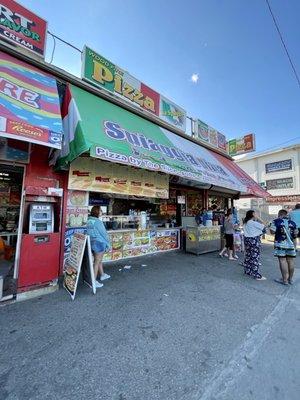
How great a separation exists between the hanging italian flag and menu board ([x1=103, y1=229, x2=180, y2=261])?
2878 millimetres

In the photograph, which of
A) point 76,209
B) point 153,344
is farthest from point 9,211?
point 153,344

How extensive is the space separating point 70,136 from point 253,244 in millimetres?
5122

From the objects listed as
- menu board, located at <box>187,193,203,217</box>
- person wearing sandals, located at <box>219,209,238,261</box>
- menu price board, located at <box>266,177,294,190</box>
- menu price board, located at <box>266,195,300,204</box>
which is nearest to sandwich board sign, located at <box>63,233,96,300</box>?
person wearing sandals, located at <box>219,209,238,261</box>

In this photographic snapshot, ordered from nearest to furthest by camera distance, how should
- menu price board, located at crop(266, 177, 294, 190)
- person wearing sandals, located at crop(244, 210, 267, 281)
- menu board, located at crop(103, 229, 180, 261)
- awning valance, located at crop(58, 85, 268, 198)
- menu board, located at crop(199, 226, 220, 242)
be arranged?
awning valance, located at crop(58, 85, 268, 198)
person wearing sandals, located at crop(244, 210, 267, 281)
menu board, located at crop(103, 229, 180, 261)
menu board, located at crop(199, 226, 220, 242)
menu price board, located at crop(266, 177, 294, 190)

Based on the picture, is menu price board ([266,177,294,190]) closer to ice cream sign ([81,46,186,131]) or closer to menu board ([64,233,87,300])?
ice cream sign ([81,46,186,131])

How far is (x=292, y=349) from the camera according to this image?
2.73 m

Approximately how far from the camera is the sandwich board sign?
3998 millimetres

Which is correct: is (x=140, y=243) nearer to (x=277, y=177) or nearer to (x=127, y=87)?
(x=127, y=87)

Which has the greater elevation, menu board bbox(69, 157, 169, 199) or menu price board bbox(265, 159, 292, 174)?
menu price board bbox(265, 159, 292, 174)

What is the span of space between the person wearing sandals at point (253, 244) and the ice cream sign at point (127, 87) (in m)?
4.71

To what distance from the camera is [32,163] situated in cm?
456

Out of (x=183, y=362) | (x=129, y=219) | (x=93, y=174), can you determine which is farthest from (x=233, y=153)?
(x=183, y=362)

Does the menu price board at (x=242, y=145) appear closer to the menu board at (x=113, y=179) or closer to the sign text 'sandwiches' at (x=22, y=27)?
the menu board at (x=113, y=179)

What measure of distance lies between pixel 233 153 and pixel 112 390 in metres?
12.2
